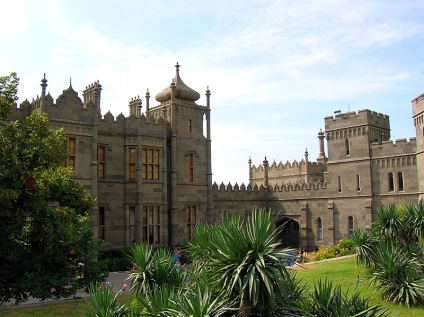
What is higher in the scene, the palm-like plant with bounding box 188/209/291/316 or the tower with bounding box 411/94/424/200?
the tower with bounding box 411/94/424/200

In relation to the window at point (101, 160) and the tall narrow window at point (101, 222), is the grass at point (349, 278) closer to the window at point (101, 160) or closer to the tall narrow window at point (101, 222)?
the tall narrow window at point (101, 222)

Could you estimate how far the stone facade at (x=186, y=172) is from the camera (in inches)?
942

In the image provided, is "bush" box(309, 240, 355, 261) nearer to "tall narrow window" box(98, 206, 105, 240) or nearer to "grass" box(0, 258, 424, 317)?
"grass" box(0, 258, 424, 317)

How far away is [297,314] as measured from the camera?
811cm

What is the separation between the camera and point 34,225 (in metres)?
11.6

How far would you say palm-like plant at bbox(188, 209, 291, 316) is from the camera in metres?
7.49

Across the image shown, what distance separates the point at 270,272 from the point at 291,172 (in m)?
39.2

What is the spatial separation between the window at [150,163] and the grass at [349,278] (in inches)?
411

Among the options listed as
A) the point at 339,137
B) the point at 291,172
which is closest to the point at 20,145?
the point at 339,137

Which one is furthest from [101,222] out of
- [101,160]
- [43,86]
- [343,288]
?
[343,288]

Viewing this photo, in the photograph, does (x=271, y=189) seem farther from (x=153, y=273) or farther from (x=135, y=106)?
(x=153, y=273)

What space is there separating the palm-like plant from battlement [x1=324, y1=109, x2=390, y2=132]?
88.4 feet

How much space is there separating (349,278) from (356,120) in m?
18.3

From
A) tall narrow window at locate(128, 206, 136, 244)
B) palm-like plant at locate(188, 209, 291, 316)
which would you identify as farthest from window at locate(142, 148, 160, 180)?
palm-like plant at locate(188, 209, 291, 316)
